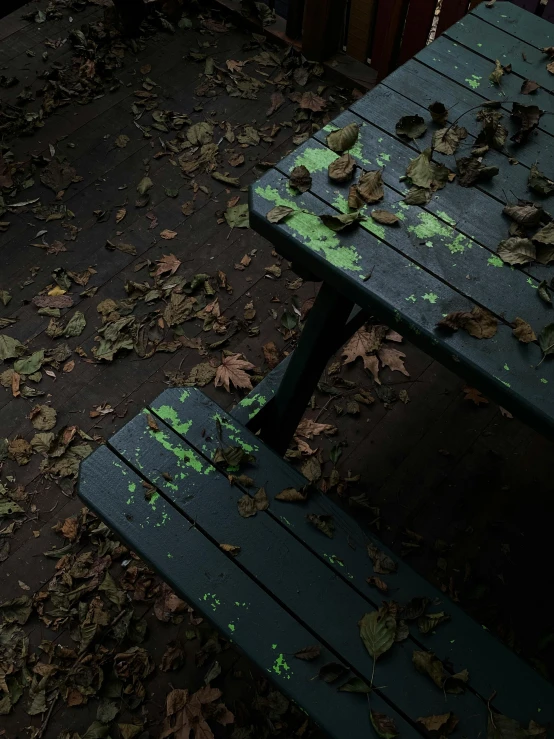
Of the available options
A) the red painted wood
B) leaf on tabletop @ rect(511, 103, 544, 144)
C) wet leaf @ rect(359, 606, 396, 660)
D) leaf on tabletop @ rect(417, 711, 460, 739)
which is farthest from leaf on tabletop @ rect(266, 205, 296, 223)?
the red painted wood

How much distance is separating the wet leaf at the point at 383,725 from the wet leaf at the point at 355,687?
5cm

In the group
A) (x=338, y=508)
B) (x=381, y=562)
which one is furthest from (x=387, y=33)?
(x=381, y=562)

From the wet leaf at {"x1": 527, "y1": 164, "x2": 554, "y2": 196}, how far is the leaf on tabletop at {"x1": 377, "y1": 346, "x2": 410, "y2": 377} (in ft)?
4.01

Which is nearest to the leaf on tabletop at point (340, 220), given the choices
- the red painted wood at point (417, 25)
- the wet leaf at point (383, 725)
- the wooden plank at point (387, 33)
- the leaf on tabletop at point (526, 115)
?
the leaf on tabletop at point (526, 115)

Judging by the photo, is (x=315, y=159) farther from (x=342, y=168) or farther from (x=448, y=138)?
(x=448, y=138)

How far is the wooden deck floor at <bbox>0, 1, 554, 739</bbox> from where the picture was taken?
8.50 ft

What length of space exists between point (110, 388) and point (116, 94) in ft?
6.59

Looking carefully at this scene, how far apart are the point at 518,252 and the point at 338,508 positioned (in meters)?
0.86

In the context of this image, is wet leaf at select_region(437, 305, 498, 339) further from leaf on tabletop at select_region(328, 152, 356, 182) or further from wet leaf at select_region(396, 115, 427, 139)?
wet leaf at select_region(396, 115, 427, 139)

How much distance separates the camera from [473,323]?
5.73 ft

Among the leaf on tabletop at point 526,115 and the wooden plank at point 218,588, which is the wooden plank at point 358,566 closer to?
the wooden plank at point 218,588

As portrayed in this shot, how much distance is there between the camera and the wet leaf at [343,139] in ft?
6.70

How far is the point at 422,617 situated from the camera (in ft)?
6.05

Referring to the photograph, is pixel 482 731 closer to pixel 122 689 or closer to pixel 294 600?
pixel 294 600
